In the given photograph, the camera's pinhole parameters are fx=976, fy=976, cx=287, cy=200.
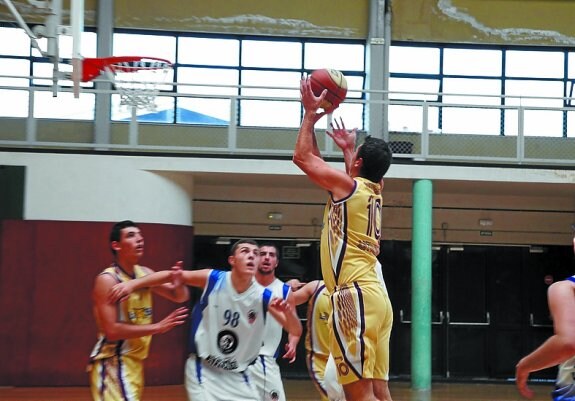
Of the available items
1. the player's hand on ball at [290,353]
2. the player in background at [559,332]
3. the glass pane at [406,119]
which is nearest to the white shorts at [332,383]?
the player's hand on ball at [290,353]

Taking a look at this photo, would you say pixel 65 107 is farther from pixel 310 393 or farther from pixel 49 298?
pixel 310 393

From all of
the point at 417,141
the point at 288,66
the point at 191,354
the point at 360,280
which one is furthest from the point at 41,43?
the point at 360,280

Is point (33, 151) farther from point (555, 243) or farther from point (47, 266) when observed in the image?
point (555, 243)

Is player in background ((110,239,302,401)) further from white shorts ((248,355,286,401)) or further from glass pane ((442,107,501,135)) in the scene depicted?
glass pane ((442,107,501,135))

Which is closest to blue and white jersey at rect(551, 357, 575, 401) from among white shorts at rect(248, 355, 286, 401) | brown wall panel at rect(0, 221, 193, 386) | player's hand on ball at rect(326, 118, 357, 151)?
player's hand on ball at rect(326, 118, 357, 151)

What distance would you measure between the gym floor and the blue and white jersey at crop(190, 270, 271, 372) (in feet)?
20.5

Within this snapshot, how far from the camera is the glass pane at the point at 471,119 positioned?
676 inches

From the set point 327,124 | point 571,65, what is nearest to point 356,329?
point 327,124

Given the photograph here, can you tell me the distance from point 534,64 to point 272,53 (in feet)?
15.9

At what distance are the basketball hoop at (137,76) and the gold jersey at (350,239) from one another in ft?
20.1

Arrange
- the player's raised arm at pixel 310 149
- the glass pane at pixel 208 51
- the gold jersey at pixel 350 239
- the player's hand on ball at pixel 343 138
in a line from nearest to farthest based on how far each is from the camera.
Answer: the player's raised arm at pixel 310 149, the gold jersey at pixel 350 239, the player's hand on ball at pixel 343 138, the glass pane at pixel 208 51

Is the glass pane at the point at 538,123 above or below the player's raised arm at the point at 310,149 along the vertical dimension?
above

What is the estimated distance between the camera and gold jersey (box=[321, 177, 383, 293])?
5.44 metres

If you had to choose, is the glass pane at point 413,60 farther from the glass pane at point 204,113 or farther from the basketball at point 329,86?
the basketball at point 329,86
